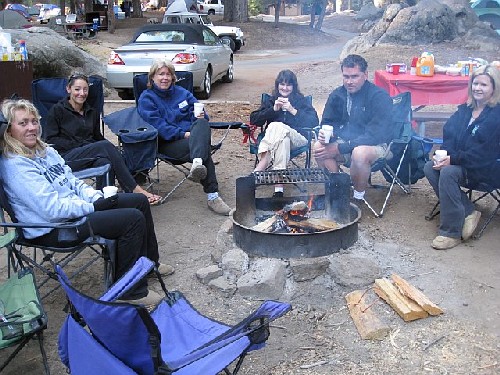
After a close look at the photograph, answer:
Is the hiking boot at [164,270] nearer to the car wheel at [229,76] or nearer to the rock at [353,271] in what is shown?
the rock at [353,271]

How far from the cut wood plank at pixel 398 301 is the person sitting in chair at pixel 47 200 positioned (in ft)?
4.19

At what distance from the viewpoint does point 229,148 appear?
704 cm

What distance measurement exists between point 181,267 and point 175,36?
783 centimetres

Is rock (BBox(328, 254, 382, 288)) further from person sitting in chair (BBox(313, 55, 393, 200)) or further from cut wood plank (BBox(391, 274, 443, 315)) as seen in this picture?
person sitting in chair (BBox(313, 55, 393, 200))

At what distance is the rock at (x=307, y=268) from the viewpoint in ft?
11.5

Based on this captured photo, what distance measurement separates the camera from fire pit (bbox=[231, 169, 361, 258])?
3578mm

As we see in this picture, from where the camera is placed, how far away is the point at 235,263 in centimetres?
364

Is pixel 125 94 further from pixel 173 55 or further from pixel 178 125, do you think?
pixel 178 125

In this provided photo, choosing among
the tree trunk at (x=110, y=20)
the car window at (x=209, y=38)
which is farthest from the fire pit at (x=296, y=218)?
the tree trunk at (x=110, y=20)

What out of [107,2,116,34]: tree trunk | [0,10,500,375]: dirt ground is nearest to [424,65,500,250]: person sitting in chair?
[0,10,500,375]: dirt ground

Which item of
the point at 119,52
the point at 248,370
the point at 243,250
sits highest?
the point at 119,52

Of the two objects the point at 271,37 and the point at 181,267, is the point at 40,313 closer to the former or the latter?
the point at 181,267

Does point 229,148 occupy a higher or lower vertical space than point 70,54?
lower

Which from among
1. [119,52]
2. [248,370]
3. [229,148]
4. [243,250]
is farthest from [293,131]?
[119,52]
